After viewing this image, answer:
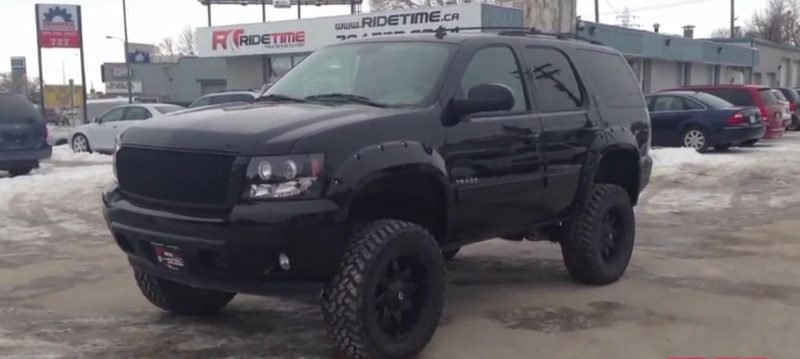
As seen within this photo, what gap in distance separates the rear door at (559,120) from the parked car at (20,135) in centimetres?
1172

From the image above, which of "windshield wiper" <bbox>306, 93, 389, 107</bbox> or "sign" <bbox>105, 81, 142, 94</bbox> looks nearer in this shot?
"windshield wiper" <bbox>306, 93, 389, 107</bbox>

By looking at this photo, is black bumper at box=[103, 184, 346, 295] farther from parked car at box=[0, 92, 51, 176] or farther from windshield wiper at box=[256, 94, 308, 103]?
parked car at box=[0, 92, 51, 176]

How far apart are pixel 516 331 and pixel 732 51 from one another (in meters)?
44.7

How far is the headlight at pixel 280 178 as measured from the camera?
444cm

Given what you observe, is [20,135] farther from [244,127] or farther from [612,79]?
[244,127]

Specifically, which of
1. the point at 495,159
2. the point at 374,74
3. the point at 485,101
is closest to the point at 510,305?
the point at 495,159

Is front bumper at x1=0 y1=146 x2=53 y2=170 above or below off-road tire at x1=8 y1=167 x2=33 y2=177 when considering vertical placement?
above

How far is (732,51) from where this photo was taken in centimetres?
4619

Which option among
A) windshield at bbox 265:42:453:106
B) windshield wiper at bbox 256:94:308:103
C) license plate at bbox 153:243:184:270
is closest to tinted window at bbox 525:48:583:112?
windshield at bbox 265:42:453:106

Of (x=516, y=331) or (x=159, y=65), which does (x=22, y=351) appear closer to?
(x=516, y=331)

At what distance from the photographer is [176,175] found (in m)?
4.73

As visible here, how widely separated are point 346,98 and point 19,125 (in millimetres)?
11853

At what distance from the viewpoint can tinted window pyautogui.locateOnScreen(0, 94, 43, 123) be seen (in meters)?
15.2

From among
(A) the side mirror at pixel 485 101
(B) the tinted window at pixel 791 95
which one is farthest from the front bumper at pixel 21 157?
(B) the tinted window at pixel 791 95
